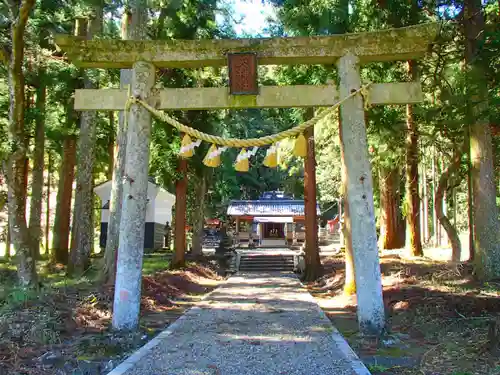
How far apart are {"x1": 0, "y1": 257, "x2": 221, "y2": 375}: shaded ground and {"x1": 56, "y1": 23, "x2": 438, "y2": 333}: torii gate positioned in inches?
21.8

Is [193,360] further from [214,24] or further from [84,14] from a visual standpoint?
[214,24]

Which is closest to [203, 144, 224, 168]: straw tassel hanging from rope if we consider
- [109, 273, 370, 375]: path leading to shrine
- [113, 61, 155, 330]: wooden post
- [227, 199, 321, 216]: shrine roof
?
[113, 61, 155, 330]: wooden post

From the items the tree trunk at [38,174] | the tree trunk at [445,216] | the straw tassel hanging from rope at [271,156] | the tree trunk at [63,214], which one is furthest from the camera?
the tree trunk at [63,214]

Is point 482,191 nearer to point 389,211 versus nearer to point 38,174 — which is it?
point 389,211

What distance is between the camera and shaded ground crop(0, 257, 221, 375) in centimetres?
583

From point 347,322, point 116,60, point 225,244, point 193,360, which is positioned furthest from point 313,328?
point 225,244

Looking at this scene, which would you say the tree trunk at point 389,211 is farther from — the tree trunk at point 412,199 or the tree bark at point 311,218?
the tree bark at point 311,218

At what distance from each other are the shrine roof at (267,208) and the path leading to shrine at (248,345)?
19139 millimetres

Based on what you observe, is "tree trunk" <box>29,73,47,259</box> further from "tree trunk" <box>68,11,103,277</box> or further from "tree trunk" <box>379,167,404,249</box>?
"tree trunk" <box>379,167,404,249</box>

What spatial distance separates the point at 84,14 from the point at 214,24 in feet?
14.5

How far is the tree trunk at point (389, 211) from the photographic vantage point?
69.4ft

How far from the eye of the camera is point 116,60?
752 cm

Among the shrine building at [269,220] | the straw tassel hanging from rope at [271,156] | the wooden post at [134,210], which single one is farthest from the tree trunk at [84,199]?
the shrine building at [269,220]

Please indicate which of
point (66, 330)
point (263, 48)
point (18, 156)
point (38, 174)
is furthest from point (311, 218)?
point (66, 330)
